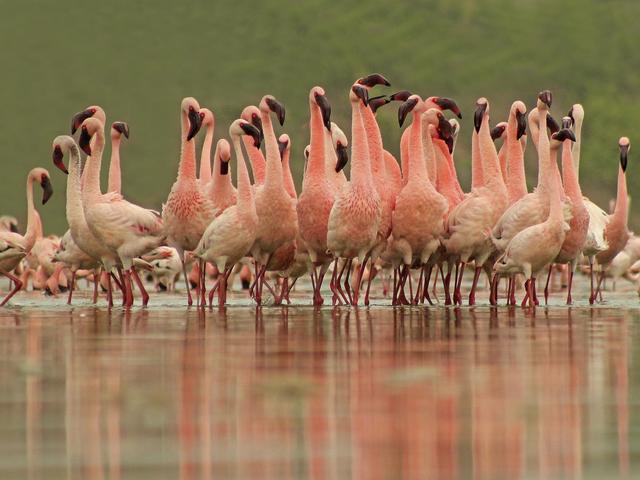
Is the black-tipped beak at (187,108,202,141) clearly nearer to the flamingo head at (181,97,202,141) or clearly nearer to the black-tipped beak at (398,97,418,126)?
the flamingo head at (181,97,202,141)

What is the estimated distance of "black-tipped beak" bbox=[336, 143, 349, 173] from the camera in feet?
59.9

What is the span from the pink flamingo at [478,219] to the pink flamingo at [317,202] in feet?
4.48

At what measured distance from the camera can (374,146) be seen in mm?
18938

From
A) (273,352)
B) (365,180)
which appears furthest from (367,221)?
(273,352)

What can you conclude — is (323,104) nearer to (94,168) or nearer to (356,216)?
(356,216)

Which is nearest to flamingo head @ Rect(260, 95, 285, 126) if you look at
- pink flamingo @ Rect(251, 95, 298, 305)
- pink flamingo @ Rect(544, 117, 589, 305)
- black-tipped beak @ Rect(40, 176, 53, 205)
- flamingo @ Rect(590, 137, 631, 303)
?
pink flamingo @ Rect(251, 95, 298, 305)

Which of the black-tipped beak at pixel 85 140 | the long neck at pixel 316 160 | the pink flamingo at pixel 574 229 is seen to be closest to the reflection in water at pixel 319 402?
the pink flamingo at pixel 574 229

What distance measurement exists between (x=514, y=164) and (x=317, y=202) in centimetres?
257

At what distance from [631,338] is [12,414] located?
5.70m

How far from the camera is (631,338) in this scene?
40.0 ft

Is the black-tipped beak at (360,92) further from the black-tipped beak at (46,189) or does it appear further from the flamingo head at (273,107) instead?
the black-tipped beak at (46,189)

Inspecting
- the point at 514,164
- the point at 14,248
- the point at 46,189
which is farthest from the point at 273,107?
the point at 46,189

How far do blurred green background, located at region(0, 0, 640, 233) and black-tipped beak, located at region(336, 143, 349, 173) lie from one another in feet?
74.5

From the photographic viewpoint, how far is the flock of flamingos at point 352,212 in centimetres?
1716
